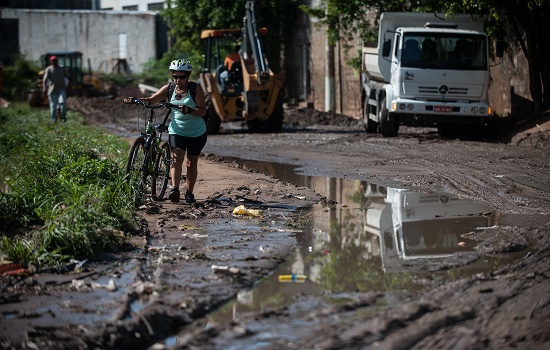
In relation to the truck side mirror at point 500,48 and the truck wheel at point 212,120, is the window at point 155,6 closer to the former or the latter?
the truck wheel at point 212,120

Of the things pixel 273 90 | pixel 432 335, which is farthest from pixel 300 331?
pixel 273 90

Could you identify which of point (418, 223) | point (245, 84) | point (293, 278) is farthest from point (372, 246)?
point (245, 84)

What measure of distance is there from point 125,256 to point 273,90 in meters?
15.4

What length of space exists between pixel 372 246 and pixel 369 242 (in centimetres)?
20

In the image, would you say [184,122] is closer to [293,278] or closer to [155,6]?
[293,278]

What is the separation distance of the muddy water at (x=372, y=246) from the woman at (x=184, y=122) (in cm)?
160

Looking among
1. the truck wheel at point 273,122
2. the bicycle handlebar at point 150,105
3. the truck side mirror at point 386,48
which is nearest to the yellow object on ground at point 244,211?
the bicycle handlebar at point 150,105

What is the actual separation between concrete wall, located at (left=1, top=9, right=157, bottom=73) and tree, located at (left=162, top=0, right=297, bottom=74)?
1729 cm

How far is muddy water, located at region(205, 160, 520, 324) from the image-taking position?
6781 mm

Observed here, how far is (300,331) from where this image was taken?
557 cm

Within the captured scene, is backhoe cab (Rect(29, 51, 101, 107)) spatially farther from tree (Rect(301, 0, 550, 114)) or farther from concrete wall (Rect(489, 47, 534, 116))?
concrete wall (Rect(489, 47, 534, 116))

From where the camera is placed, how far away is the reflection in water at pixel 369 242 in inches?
267

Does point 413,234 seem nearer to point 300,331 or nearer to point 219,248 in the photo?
point 219,248

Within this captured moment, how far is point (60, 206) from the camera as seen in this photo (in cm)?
929
